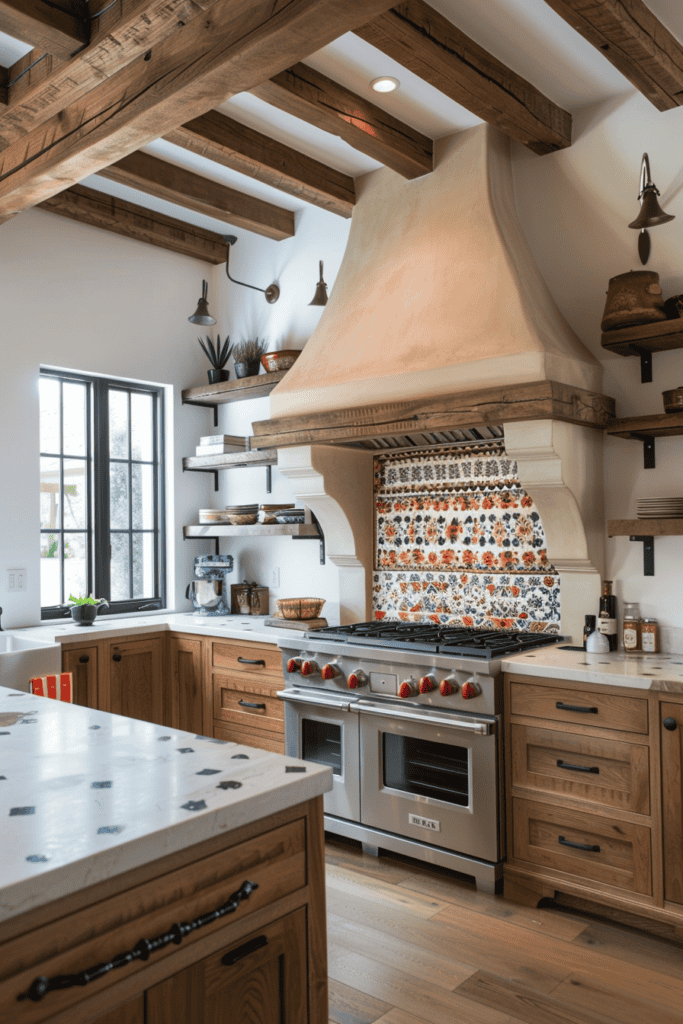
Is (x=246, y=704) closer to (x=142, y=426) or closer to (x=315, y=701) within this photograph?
(x=315, y=701)

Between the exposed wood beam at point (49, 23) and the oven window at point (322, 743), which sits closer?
the exposed wood beam at point (49, 23)

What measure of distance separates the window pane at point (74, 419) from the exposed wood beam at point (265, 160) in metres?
1.64

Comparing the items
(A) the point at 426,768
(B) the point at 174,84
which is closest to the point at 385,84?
(B) the point at 174,84

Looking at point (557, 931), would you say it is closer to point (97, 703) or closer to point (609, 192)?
point (97, 703)

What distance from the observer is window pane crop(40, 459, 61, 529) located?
4.40 metres

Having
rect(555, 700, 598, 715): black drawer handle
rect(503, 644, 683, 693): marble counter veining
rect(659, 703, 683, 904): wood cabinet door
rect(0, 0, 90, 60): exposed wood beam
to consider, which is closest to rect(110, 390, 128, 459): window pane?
rect(0, 0, 90, 60): exposed wood beam

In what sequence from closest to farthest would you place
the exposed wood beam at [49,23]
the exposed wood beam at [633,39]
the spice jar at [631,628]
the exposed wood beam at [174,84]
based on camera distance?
the exposed wood beam at [174,84] < the exposed wood beam at [49,23] < the exposed wood beam at [633,39] < the spice jar at [631,628]

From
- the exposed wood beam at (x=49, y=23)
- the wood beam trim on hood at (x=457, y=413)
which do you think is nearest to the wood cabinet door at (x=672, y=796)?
the wood beam trim on hood at (x=457, y=413)

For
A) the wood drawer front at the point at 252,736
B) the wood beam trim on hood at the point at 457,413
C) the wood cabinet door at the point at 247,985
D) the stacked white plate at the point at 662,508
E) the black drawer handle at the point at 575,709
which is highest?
the wood beam trim on hood at the point at 457,413

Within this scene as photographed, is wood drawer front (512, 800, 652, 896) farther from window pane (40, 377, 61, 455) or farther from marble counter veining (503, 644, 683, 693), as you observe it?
window pane (40, 377, 61, 455)

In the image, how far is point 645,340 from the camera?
3.09m

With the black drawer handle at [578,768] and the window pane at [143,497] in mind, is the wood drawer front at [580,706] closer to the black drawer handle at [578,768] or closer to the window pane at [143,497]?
the black drawer handle at [578,768]

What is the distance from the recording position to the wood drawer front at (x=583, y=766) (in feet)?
8.78

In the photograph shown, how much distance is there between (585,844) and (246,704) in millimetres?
1800
